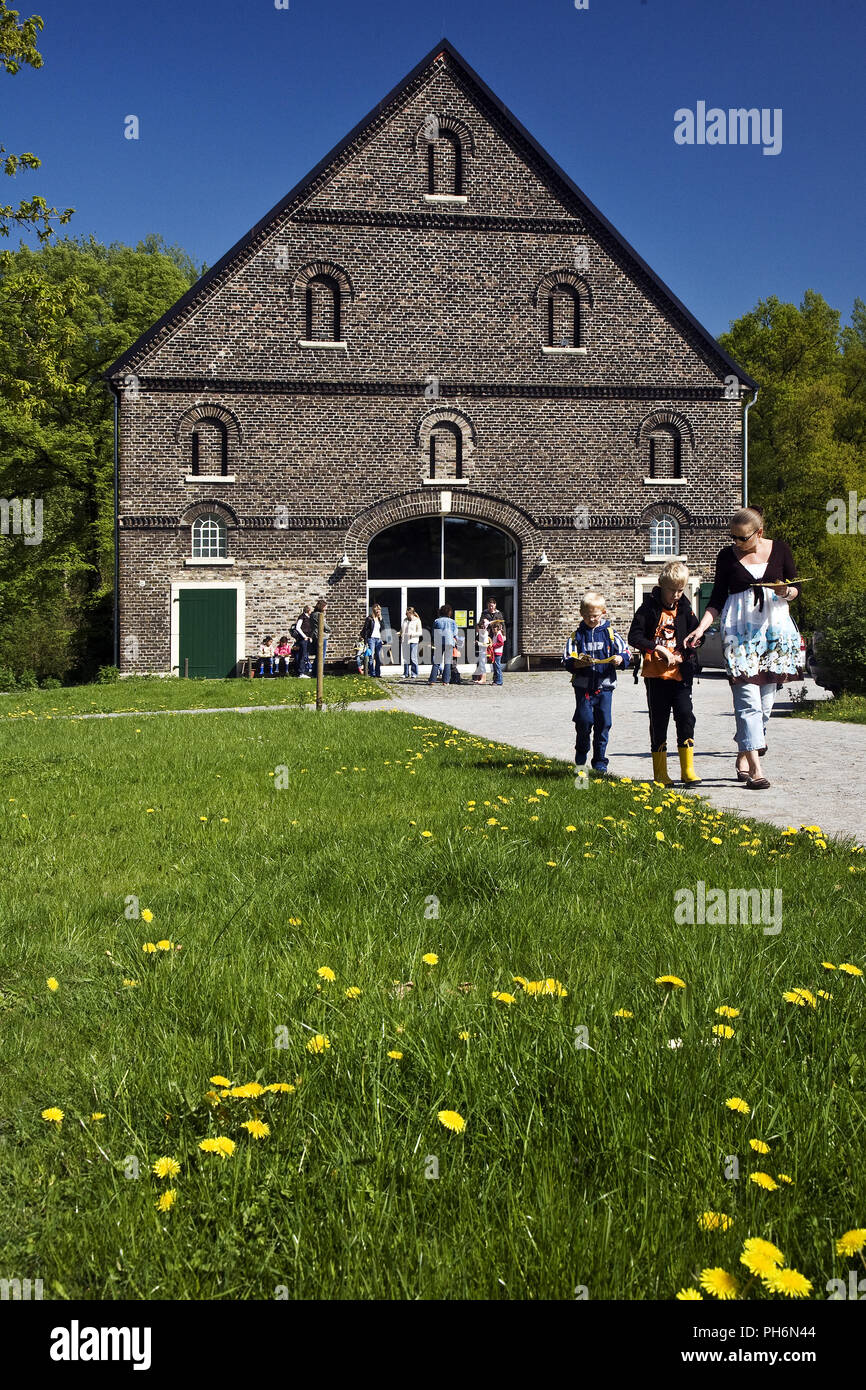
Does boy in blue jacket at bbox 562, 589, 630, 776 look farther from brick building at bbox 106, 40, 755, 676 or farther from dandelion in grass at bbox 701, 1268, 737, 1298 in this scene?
brick building at bbox 106, 40, 755, 676

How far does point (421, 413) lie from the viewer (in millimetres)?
29906

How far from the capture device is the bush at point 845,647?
17375mm

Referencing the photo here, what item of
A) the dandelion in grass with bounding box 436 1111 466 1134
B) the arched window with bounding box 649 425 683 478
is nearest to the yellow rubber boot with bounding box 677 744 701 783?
the dandelion in grass with bounding box 436 1111 466 1134

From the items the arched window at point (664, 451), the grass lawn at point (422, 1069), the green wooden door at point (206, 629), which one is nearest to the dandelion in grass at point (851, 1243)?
the grass lawn at point (422, 1069)

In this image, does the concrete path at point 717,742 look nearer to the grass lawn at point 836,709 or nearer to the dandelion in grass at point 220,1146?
the grass lawn at point 836,709

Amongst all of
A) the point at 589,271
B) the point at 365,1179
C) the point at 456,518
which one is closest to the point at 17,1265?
the point at 365,1179

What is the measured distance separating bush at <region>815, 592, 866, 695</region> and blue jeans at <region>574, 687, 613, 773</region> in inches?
370

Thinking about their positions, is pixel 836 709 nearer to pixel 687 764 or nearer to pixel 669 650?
pixel 687 764

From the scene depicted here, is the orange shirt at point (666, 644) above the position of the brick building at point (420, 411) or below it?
below

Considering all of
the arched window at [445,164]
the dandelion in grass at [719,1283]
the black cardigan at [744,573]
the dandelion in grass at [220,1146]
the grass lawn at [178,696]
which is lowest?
the dandelion in grass at [719,1283]

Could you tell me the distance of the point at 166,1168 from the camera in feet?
7.77

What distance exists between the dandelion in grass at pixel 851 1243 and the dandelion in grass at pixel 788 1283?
140 mm

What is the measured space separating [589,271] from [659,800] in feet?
86.7

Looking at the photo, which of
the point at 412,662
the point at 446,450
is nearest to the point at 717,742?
the point at 412,662
